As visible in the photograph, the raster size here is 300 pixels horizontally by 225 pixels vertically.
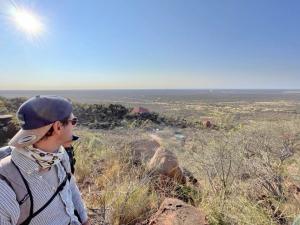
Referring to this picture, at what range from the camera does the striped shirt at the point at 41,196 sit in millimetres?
2139

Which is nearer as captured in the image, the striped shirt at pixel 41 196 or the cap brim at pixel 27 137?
the striped shirt at pixel 41 196

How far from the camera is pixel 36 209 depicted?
7.73ft

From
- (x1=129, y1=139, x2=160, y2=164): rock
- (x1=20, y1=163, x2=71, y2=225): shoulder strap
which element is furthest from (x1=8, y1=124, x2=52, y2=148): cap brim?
(x1=129, y1=139, x2=160, y2=164): rock

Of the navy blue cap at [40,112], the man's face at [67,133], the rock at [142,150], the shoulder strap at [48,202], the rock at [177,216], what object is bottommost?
the rock at [142,150]

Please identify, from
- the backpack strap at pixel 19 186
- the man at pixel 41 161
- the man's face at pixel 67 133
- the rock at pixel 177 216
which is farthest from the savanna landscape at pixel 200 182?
the backpack strap at pixel 19 186

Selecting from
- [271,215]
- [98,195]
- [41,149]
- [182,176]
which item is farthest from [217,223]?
[41,149]

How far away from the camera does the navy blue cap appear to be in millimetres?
2377

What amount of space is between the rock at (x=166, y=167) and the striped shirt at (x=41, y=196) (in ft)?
11.8

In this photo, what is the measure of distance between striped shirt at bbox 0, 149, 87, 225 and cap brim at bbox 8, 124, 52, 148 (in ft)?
0.16

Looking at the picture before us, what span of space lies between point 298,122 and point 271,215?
6.12 metres

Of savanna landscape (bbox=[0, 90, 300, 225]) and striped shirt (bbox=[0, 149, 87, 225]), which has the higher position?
striped shirt (bbox=[0, 149, 87, 225])

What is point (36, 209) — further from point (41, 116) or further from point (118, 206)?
point (118, 206)

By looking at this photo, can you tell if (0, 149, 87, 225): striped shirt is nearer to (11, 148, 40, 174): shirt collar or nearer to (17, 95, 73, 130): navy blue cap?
(11, 148, 40, 174): shirt collar

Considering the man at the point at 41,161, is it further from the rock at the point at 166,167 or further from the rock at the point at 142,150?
the rock at the point at 142,150
